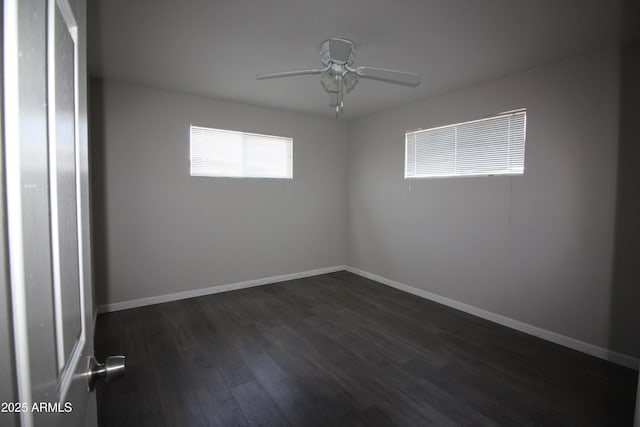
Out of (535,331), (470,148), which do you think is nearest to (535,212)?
(470,148)

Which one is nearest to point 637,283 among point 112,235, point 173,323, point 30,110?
point 30,110

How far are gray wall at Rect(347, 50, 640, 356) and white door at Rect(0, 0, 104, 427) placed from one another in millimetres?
3530

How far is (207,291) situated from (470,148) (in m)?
3.79

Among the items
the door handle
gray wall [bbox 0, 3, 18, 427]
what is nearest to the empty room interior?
the door handle

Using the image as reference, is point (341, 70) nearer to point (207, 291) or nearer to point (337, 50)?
point (337, 50)

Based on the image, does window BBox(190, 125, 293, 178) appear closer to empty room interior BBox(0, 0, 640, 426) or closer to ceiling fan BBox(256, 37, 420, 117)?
empty room interior BBox(0, 0, 640, 426)

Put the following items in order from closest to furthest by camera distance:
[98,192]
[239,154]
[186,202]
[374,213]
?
[98,192], [186,202], [239,154], [374,213]

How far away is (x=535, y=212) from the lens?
3.02m

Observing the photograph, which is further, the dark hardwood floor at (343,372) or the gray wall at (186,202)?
the gray wall at (186,202)

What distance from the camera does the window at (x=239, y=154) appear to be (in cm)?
405

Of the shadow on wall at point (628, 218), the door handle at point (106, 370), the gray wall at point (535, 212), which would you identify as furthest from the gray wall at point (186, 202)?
the shadow on wall at point (628, 218)

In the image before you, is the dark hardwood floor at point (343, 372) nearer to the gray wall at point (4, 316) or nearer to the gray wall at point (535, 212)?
the gray wall at point (535, 212)

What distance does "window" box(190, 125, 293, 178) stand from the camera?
4.05m

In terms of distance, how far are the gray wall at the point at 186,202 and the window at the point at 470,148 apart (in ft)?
5.16
